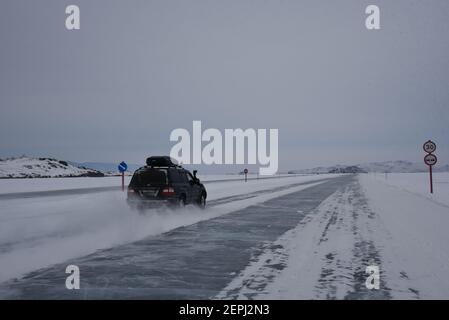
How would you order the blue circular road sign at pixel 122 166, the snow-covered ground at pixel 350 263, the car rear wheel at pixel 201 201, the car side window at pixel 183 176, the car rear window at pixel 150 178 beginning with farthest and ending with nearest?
1. the blue circular road sign at pixel 122 166
2. the car rear wheel at pixel 201 201
3. the car side window at pixel 183 176
4. the car rear window at pixel 150 178
5. the snow-covered ground at pixel 350 263

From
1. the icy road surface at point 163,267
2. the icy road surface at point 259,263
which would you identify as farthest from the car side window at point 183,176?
the icy road surface at point 163,267

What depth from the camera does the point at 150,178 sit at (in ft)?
51.1

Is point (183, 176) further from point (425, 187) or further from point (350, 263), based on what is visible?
point (425, 187)

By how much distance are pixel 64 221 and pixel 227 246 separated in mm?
7098

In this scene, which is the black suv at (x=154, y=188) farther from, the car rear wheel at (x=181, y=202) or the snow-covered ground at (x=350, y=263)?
the snow-covered ground at (x=350, y=263)

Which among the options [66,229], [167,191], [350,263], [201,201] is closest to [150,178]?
[167,191]

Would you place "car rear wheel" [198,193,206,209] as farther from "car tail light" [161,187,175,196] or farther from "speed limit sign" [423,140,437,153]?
"speed limit sign" [423,140,437,153]

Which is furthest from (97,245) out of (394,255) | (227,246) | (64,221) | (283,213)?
(283,213)

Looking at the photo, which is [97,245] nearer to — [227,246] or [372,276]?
[227,246]

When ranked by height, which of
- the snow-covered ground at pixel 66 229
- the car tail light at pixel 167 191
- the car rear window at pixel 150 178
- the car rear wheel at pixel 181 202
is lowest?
the snow-covered ground at pixel 66 229

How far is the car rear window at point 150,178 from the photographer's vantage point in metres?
15.5
